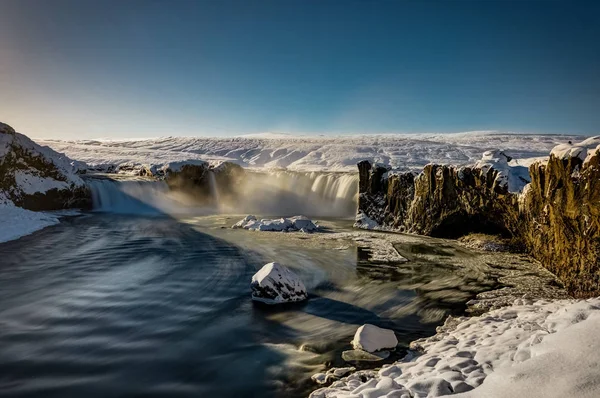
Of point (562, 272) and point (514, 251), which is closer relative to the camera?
point (562, 272)

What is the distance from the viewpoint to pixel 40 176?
30234mm

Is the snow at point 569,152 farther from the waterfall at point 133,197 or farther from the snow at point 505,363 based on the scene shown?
the waterfall at point 133,197

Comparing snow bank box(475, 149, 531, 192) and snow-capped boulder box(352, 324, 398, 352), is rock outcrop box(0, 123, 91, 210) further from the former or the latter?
snow bank box(475, 149, 531, 192)

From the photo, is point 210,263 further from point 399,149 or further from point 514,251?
point 399,149

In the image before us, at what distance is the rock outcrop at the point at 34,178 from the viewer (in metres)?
27.5

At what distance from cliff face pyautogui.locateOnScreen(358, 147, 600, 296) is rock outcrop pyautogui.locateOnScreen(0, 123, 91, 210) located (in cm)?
2549

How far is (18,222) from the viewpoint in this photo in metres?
21.5

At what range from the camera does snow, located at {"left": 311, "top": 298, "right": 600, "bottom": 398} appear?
4148 mm

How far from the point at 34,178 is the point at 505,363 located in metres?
35.3

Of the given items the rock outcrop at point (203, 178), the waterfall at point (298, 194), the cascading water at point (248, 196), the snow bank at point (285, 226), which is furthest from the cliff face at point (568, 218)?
the rock outcrop at point (203, 178)

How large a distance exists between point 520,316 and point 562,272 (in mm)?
5409

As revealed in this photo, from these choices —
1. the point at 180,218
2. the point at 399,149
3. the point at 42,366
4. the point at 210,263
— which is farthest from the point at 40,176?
the point at 399,149

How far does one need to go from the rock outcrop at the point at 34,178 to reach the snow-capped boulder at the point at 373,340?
1156 inches

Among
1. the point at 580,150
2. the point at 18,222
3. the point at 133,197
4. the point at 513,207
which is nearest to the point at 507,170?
the point at 513,207
